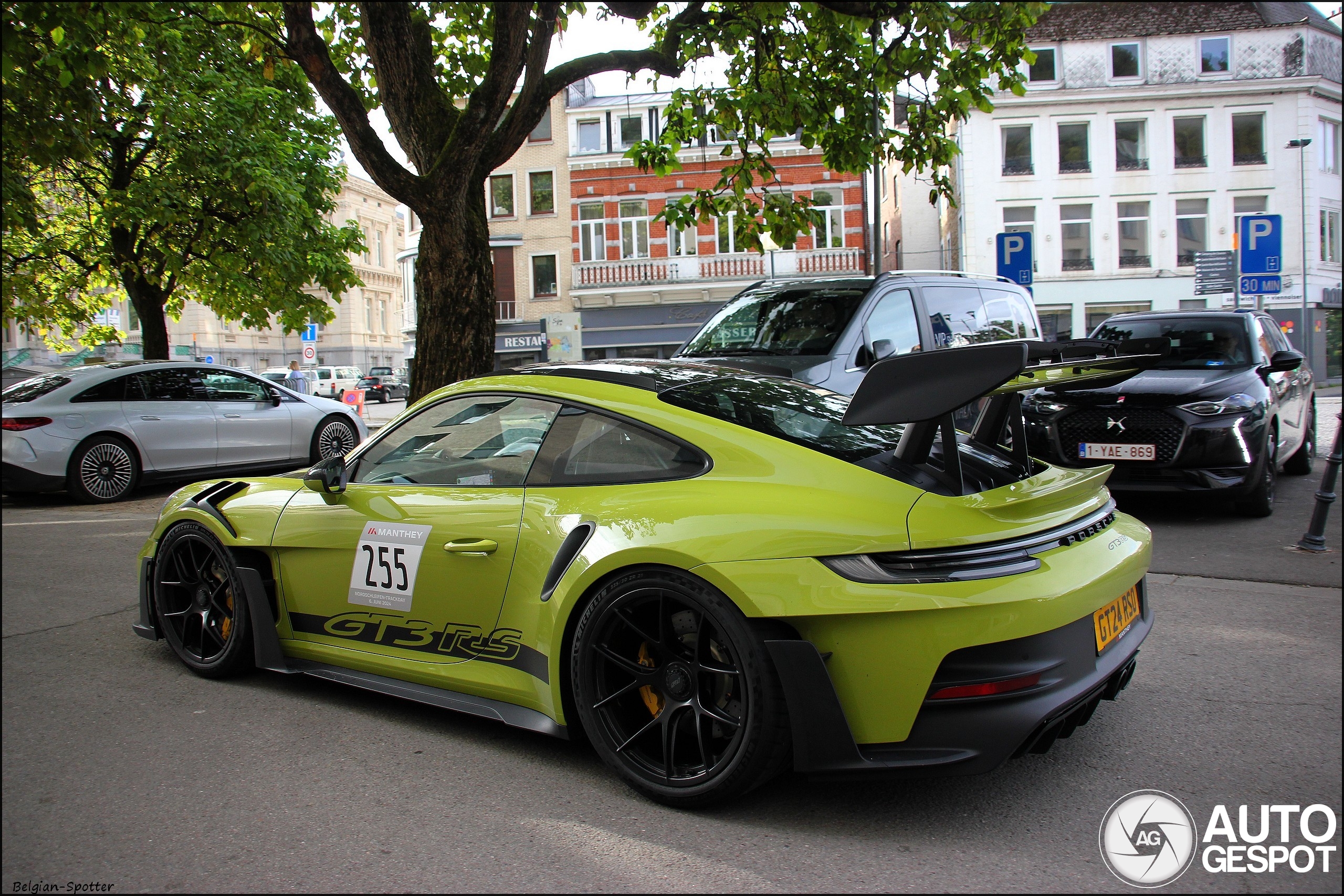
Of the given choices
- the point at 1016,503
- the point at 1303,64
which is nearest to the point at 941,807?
the point at 1016,503

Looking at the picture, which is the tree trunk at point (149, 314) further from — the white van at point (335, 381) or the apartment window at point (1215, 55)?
the apartment window at point (1215, 55)

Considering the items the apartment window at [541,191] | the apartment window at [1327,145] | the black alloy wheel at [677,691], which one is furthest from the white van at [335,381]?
the black alloy wheel at [677,691]

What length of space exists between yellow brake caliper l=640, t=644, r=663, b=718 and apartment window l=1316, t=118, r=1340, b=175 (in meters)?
41.7

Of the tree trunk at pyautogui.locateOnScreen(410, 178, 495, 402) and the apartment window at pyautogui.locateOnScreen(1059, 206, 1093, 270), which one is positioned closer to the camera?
the tree trunk at pyautogui.locateOnScreen(410, 178, 495, 402)

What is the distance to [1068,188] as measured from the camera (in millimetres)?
36281

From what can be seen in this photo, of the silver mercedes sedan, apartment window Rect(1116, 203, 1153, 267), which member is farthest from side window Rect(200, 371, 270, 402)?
apartment window Rect(1116, 203, 1153, 267)

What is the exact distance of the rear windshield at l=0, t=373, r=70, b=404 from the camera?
32.7 feet

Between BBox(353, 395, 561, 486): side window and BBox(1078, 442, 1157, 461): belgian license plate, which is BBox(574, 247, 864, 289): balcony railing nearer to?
BBox(1078, 442, 1157, 461): belgian license plate

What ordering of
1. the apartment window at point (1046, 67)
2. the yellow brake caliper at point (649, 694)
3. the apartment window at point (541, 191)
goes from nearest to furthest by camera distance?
the yellow brake caliper at point (649, 694), the apartment window at point (1046, 67), the apartment window at point (541, 191)

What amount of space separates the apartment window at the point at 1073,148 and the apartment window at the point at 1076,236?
5.01 ft

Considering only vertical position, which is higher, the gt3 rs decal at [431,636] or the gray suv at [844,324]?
the gray suv at [844,324]

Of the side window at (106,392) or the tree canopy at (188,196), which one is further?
the tree canopy at (188,196)

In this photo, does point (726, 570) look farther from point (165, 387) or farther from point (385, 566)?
point (165, 387)

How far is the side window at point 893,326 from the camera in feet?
23.8
